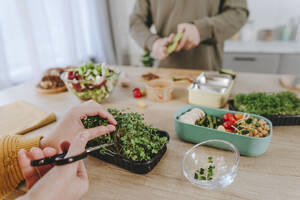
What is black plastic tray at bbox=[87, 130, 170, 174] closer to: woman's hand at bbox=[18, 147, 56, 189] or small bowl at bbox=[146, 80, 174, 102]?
woman's hand at bbox=[18, 147, 56, 189]

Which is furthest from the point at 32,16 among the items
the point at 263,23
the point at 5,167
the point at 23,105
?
the point at 263,23

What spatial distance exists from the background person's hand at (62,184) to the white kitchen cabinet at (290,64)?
8.46 ft

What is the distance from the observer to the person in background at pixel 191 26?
4.79 ft

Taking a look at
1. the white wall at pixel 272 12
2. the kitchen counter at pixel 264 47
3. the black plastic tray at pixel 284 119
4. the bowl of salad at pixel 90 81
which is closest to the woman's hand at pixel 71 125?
the bowl of salad at pixel 90 81

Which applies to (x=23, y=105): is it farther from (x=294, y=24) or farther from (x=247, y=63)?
(x=294, y=24)

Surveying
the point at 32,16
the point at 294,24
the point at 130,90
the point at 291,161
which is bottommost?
the point at 291,161

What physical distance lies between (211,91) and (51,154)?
0.76m

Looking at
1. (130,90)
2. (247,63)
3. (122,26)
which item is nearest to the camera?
(130,90)

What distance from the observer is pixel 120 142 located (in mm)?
707

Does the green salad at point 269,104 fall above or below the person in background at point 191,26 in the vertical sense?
below

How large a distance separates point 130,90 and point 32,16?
1.47 metres

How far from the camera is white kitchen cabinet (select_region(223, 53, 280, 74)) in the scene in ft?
7.93

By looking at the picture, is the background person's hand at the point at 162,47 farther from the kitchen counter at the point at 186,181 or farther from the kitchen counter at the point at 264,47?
the kitchen counter at the point at 264,47

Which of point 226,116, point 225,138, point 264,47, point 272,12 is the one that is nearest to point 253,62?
point 264,47
